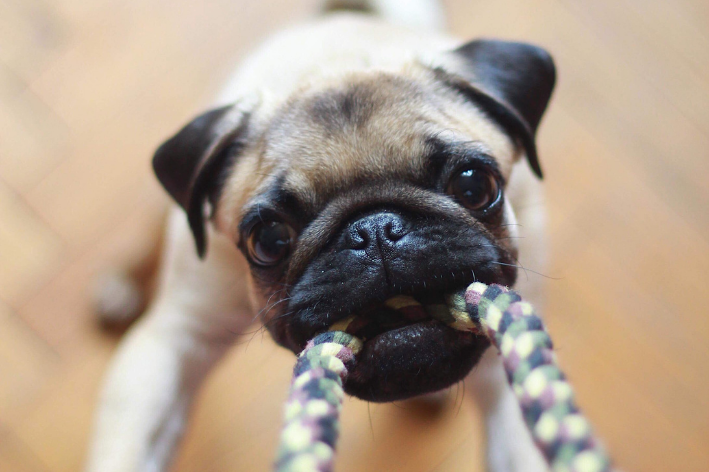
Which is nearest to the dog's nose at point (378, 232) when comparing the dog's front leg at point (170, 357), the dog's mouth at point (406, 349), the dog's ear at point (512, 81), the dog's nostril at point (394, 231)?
the dog's nostril at point (394, 231)

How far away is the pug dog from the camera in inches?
54.4

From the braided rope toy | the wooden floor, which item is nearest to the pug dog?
the braided rope toy

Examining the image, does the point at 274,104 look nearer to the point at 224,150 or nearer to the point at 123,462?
the point at 224,150

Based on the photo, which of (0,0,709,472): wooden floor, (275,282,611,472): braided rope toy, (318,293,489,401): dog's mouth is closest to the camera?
(275,282,611,472): braided rope toy

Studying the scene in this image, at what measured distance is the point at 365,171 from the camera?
1.59 metres

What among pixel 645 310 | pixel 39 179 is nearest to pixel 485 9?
pixel 645 310

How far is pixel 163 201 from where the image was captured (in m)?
3.07

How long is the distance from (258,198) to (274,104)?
455 millimetres

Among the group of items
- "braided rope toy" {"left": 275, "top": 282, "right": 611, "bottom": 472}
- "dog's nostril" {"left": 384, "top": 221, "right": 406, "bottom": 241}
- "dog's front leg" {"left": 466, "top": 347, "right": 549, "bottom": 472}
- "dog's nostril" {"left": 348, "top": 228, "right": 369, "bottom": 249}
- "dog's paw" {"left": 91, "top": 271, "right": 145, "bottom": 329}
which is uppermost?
"braided rope toy" {"left": 275, "top": 282, "right": 611, "bottom": 472}

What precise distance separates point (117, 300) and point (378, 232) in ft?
6.72

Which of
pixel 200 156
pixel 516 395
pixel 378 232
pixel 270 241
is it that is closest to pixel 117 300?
pixel 200 156

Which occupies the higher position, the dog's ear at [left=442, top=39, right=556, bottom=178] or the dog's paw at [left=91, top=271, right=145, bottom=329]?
the dog's ear at [left=442, top=39, right=556, bottom=178]

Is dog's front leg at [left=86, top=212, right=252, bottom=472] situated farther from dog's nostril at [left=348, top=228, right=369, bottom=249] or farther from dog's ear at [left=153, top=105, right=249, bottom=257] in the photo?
dog's nostril at [left=348, top=228, right=369, bottom=249]

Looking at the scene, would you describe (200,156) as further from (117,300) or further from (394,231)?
(117,300)
